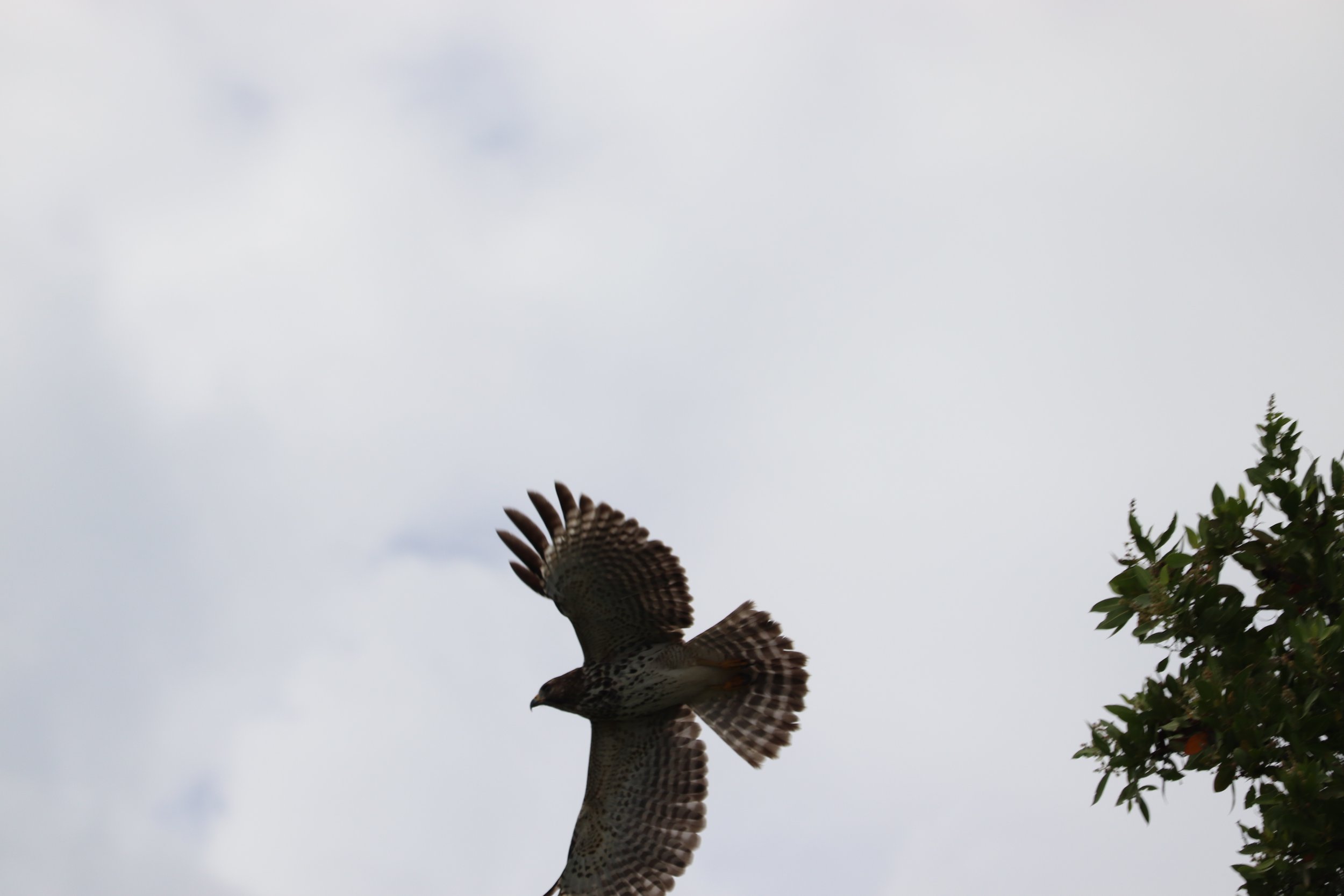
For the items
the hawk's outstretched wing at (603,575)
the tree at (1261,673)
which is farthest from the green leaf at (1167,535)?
the hawk's outstretched wing at (603,575)

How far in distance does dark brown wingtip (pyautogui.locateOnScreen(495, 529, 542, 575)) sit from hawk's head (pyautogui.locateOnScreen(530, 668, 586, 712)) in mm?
1006

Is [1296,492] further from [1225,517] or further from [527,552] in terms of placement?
[527,552]

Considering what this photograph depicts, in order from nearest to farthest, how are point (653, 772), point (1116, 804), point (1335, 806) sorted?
point (1335, 806) < point (1116, 804) < point (653, 772)

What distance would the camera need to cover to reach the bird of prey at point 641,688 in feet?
30.6

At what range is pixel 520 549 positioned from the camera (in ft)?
31.4

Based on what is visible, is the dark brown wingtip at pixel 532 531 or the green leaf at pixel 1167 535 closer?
the green leaf at pixel 1167 535

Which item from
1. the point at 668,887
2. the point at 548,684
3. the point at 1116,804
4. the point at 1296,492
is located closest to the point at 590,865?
the point at 668,887

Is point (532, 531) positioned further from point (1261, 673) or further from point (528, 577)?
point (1261, 673)

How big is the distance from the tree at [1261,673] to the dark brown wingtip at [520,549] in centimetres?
514

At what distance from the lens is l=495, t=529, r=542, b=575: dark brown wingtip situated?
955cm

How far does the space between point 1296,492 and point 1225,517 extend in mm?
311

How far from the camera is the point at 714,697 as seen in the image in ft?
33.3

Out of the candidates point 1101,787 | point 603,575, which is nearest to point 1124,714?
point 1101,787

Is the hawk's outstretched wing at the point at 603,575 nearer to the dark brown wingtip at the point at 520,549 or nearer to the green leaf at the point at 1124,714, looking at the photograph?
the dark brown wingtip at the point at 520,549
